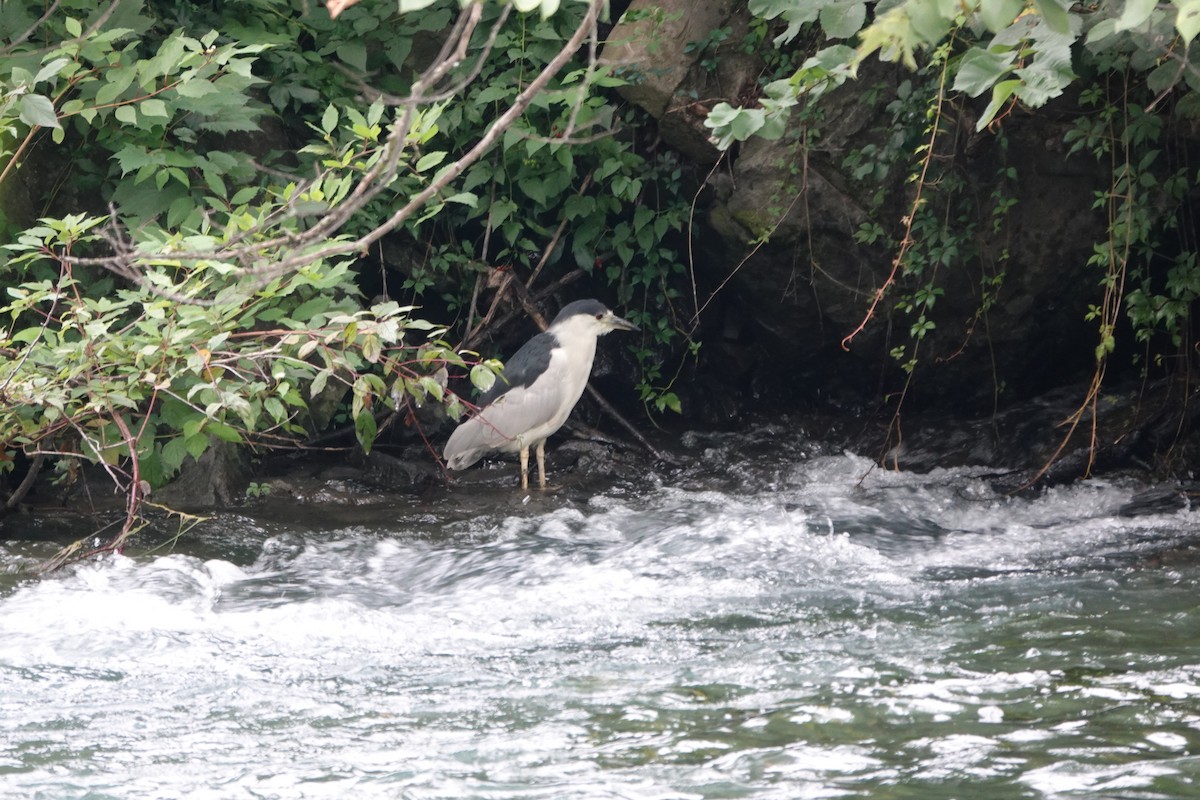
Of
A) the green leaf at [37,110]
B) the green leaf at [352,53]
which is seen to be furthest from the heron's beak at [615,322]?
the green leaf at [37,110]

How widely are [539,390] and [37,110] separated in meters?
2.81

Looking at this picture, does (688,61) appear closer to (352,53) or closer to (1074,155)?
(352,53)

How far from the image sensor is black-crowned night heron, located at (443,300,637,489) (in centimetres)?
617

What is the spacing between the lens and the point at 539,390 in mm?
6180

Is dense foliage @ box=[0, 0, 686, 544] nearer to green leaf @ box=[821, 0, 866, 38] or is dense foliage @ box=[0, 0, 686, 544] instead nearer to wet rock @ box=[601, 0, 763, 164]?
wet rock @ box=[601, 0, 763, 164]

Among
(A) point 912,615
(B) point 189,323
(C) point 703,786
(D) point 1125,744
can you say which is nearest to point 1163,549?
(A) point 912,615

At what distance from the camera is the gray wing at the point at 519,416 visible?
617 cm

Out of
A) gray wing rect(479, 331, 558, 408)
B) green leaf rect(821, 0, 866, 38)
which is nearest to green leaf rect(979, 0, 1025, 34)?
green leaf rect(821, 0, 866, 38)

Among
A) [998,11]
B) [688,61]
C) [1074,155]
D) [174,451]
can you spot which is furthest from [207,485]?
[998,11]

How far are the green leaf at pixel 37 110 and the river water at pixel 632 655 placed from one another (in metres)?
1.49

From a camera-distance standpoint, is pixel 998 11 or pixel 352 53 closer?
pixel 998 11

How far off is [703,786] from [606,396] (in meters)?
5.10

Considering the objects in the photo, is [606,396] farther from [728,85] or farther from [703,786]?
[703,786]

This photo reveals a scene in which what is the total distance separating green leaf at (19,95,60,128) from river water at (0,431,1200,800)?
149 cm
